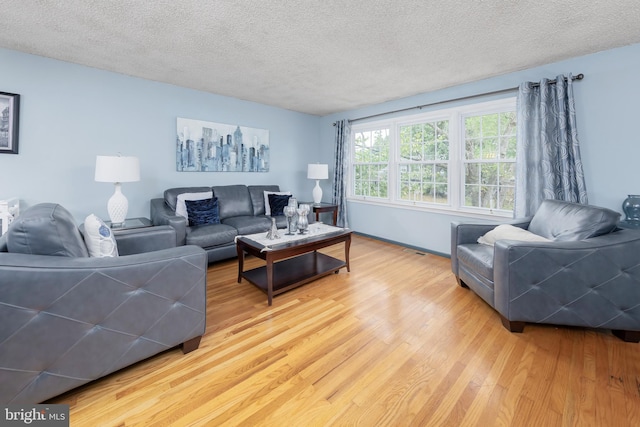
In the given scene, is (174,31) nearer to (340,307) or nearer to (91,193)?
(91,193)

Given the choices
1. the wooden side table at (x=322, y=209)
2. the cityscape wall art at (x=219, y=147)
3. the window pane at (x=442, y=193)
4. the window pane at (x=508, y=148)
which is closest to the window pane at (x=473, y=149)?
the window pane at (x=508, y=148)

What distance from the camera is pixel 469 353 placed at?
1.72 meters

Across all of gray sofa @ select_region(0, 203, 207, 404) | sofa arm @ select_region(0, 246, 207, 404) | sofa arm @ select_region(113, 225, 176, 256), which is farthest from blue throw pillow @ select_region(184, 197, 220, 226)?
sofa arm @ select_region(0, 246, 207, 404)

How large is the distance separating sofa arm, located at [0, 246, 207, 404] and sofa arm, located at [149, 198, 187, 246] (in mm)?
1524

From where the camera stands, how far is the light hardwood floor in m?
1.28

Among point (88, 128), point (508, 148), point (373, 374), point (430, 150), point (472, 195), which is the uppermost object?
point (88, 128)

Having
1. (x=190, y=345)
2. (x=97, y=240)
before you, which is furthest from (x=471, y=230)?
(x=97, y=240)

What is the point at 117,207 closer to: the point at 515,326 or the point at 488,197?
the point at 515,326

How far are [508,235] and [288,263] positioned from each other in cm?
217

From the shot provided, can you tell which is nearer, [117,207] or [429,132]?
[117,207]

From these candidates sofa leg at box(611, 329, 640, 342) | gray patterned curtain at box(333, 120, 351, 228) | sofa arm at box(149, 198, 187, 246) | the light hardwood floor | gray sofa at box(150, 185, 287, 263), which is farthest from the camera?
gray patterned curtain at box(333, 120, 351, 228)

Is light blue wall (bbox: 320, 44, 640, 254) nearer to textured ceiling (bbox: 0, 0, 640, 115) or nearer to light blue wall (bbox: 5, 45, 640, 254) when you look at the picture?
light blue wall (bbox: 5, 45, 640, 254)

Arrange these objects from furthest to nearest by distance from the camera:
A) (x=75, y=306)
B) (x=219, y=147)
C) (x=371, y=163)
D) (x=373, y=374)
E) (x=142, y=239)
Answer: (x=371, y=163)
(x=219, y=147)
(x=142, y=239)
(x=373, y=374)
(x=75, y=306)

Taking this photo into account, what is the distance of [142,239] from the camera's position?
2236mm
